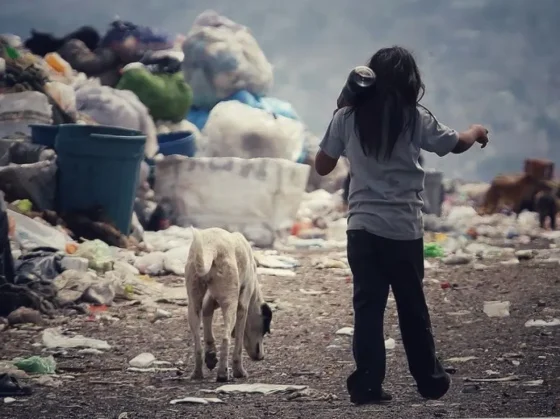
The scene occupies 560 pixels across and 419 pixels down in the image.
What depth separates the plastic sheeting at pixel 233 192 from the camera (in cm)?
1037

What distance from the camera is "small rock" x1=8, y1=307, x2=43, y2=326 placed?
6215mm

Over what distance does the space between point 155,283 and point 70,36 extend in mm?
5589

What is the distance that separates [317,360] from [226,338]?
2.49 feet

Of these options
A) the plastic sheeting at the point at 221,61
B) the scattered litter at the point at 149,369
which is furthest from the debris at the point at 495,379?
the plastic sheeting at the point at 221,61

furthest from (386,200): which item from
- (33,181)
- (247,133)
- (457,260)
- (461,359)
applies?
(247,133)

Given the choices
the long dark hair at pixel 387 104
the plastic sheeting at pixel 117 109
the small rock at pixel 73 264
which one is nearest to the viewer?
the long dark hair at pixel 387 104

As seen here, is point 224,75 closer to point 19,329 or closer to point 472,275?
point 472,275

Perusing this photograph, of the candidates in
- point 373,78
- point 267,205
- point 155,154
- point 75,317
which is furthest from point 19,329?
point 155,154

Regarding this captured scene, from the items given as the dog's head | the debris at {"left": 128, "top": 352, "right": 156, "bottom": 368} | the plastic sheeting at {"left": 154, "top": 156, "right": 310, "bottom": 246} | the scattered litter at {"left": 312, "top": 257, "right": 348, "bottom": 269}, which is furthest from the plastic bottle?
the dog's head

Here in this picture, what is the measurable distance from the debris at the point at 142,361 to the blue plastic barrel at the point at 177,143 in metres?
6.08

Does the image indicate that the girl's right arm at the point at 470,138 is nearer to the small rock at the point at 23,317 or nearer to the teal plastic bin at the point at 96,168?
the small rock at the point at 23,317

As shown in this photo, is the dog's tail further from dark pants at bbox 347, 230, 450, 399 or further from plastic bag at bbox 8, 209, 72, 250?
plastic bag at bbox 8, 209, 72, 250

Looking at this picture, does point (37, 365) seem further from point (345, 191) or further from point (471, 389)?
point (345, 191)

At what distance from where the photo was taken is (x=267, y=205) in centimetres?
1041
